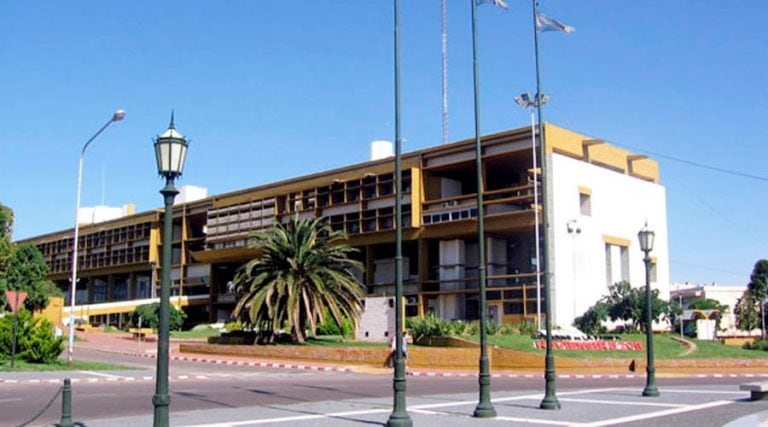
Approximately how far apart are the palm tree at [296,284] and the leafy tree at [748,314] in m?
52.6

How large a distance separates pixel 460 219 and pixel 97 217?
184 feet

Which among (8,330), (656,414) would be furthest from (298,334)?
(656,414)

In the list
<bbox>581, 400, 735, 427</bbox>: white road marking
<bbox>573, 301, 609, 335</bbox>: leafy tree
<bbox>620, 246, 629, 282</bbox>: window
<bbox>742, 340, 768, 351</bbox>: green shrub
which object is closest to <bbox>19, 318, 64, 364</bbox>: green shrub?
<bbox>581, 400, 735, 427</bbox>: white road marking

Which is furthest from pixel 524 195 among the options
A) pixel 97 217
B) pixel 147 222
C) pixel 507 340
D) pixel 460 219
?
pixel 97 217

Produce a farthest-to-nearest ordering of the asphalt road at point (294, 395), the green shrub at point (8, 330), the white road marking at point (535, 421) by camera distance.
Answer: the green shrub at point (8, 330) → the asphalt road at point (294, 395) → the white road marking at point (535, 421)

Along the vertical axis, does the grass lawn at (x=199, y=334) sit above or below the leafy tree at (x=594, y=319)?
below

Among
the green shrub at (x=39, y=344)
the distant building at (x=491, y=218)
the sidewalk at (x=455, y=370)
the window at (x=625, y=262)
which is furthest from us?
the window at (x=625, y=262)

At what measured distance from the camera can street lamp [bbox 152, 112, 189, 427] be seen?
9.41m

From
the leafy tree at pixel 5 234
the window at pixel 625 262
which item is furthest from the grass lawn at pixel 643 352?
the leafy tree at pixel 5 234

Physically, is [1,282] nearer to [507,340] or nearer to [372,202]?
[372,202]

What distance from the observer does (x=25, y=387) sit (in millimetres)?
22266

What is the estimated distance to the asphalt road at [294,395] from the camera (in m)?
16.1

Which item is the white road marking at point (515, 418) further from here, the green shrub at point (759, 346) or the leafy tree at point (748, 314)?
the leafy tree at point (748, 314)

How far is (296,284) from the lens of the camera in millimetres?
40688
